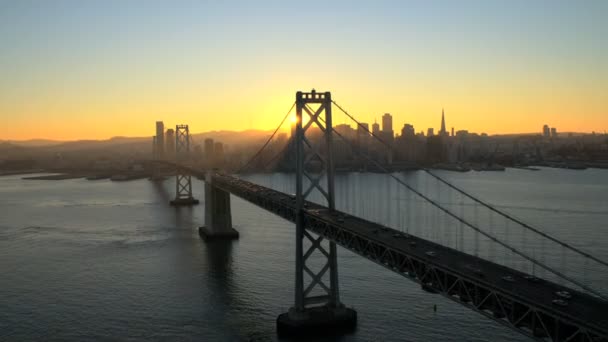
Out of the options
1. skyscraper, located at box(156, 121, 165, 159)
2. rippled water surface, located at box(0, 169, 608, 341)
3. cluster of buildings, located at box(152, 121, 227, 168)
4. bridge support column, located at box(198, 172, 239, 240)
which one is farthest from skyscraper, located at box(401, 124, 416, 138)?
bridge support column, located at box(198, 172, 239, 240)

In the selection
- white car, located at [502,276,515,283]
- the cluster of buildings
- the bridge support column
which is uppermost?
the cluster of buildings

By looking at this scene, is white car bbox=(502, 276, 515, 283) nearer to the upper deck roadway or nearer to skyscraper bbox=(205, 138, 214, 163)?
the upper deck roadway

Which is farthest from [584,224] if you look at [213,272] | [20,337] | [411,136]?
[411,136]

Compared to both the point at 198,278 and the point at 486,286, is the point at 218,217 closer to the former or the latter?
the point at 198,278

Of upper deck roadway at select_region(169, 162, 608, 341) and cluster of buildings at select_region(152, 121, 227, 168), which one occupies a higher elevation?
cluster of buildings at select_region(152, 121, 227, 168)

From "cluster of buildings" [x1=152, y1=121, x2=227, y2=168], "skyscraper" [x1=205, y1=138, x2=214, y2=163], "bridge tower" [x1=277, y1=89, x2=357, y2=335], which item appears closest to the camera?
"bridge tower" [x1=277, y1=89, x2=357, y2=335]

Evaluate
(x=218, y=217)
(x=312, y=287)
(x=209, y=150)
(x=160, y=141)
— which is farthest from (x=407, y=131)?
(x=312, y=287)

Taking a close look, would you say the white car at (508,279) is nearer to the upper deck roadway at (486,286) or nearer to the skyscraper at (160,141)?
the upper deck roadway at (486,286)
